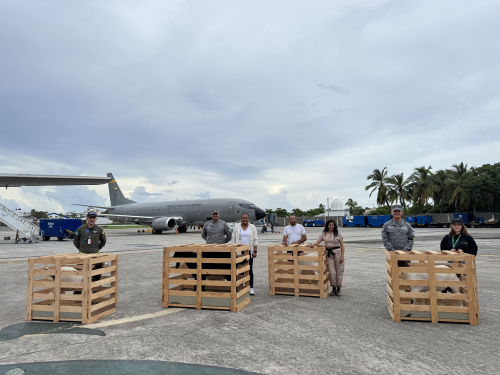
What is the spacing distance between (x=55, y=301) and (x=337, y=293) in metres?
5.36

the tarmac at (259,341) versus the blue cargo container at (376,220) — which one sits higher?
the blue cargo container at (376,220)

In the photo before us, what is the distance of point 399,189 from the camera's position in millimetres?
62938

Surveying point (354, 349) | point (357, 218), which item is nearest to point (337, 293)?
point (354, 349)

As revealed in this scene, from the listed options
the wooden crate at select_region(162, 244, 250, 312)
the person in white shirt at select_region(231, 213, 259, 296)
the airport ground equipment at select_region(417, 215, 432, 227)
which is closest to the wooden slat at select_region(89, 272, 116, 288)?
the wooden crate at select_region(162, 244, 250, 312)

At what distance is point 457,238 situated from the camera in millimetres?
6121

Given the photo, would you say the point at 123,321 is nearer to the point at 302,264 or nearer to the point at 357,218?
the point at 302,264

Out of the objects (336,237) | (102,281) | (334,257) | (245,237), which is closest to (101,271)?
(102,281)

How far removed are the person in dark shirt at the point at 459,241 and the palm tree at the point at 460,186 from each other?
53.3 metres

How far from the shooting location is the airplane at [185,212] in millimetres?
32319

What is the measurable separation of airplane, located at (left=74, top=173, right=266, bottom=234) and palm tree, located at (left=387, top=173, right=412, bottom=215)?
4083 cm

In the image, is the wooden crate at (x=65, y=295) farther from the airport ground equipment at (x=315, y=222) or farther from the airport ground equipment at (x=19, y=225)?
the airport ground equipment at (x=315, y=222)

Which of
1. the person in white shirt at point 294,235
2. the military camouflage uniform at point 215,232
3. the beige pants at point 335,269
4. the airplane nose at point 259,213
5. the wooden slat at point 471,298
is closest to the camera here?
the wooden slat at point 471,298

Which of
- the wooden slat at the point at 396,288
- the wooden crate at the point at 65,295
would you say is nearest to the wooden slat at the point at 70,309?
the wooden crate at the point at 65,295

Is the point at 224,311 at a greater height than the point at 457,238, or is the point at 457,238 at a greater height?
the point at 457,238
